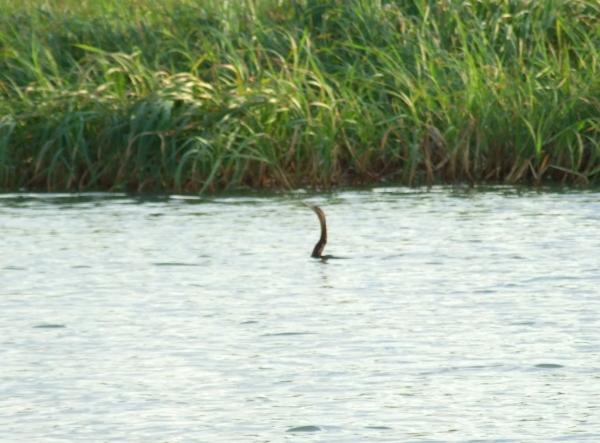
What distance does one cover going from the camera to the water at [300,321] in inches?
236

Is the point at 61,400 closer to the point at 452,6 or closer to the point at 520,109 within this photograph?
the point at 520,109

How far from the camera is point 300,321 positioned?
7.95 meters

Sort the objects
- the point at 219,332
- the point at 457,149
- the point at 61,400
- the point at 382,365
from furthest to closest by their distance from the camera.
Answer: the point at 457,149
the point at 219,332
the point at 382,365
the point at 61,400

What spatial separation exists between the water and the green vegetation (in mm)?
885

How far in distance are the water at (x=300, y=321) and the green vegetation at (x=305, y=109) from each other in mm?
885

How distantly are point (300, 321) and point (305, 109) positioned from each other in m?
6.02

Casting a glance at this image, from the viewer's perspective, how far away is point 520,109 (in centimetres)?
1360

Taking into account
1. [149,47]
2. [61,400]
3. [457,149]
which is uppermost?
[149,47]

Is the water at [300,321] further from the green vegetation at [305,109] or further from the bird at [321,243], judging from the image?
the green vegetation at [305,109]

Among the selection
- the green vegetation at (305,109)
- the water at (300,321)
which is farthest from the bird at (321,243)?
the green vegetation at (305,109)

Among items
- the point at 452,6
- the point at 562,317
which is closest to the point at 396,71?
the point at 452,6

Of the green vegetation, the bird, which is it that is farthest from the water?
the green vegetation

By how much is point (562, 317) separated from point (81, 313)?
102 inches

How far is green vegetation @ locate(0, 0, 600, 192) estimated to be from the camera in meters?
13.5
